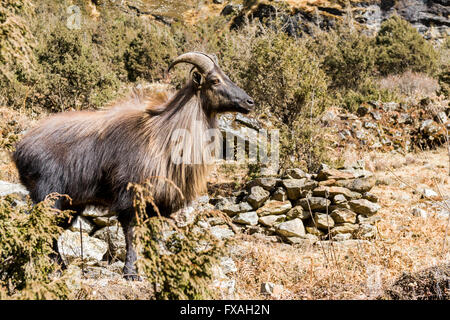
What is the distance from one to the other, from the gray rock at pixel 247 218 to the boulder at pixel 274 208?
9 centimetres

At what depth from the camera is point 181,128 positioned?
12.4 ft

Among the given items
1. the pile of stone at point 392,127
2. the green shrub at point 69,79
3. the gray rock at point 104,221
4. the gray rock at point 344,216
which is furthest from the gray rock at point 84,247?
the green shrub at point 69,79

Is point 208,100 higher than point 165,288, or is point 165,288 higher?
point 208,100

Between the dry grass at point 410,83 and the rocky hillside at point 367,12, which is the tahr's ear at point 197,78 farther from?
the rocky hillside at point 367,12

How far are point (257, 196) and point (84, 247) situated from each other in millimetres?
2782

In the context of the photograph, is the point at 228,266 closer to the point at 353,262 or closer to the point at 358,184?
the point at 353,262

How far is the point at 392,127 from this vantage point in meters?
10.8

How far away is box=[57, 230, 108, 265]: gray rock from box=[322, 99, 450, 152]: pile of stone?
261 inches

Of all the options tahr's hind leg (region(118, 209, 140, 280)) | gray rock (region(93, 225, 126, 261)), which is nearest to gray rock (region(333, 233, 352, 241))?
gray rock (region(93, 225, 126, 261))

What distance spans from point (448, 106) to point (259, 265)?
31.7ft

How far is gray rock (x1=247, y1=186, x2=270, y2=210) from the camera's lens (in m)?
6.19

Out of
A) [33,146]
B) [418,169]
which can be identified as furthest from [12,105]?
[418,169]
